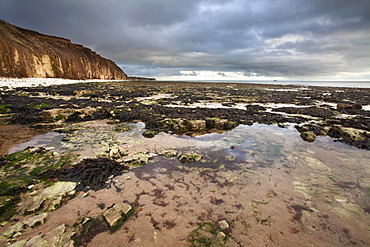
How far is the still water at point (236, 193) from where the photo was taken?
2527 mm

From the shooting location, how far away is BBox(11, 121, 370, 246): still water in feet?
8.29

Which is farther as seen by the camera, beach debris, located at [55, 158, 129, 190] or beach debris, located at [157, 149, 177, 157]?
beach debris, located at [157, 149, 177, 157]

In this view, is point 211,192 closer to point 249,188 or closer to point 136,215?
point 249,188

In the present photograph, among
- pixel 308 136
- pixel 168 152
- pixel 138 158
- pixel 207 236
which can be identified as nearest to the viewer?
pixel 207 236

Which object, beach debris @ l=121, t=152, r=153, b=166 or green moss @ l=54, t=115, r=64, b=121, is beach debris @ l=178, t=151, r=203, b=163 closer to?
beach debris @ l=121, t=152, r=153, b=166

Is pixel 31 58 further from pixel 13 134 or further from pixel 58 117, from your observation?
pixel 13 134

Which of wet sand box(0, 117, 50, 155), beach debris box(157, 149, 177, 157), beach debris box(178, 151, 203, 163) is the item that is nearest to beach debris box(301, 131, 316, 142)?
beach debris box(178, 151, 203, 163)

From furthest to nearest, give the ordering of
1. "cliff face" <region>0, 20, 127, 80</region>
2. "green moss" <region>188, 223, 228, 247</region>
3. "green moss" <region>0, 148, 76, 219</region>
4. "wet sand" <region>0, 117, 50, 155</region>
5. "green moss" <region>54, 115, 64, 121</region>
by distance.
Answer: "cliff face" <region>0, 20, 127, 80</region>
"green moss" <region>54, 115, 64, 121</region>
"wet sand" <region>0, 117, 50, 155</region>
"green moss" <region>0, 148, 76, 219</region>
"green moss" <region>188, 223, 228, 247</region>

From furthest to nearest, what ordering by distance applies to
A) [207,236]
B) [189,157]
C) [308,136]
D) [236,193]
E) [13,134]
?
[308,136] → [13,134] → [189,157] → [236,193] → [207,236]

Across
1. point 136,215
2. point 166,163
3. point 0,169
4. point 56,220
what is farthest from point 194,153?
point 0,169

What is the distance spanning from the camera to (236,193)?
349 cm

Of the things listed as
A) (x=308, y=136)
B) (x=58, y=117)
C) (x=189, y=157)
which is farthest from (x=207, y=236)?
(x=58, y=117)

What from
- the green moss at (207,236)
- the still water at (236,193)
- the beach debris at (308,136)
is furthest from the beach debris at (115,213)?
the beach debris at (308,136)

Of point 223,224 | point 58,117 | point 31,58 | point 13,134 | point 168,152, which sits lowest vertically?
point 223,224
